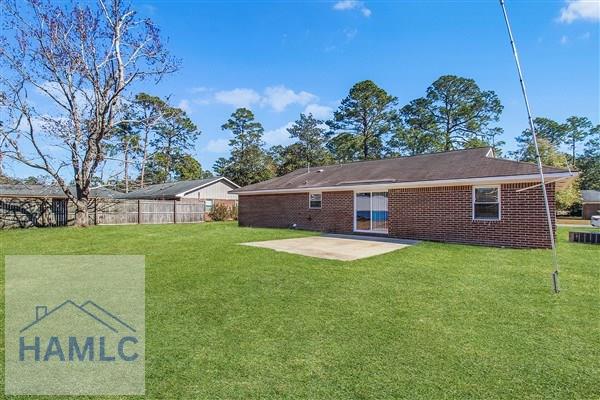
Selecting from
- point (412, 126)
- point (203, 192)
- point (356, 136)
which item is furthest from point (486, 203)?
point (412, 126)

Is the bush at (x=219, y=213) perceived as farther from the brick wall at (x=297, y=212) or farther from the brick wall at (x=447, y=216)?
the brick wall at (x=447, y=216)

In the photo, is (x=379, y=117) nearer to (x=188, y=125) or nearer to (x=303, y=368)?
(x=188, y=125)

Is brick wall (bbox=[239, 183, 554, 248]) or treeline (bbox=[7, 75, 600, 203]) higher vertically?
treeline (bbox=[7, 75, 600, 203])

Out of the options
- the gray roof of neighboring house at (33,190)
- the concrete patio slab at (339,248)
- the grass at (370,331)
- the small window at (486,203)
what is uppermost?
the gray roof of neighboring house at (33,190)

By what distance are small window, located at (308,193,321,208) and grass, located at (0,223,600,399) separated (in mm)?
8862

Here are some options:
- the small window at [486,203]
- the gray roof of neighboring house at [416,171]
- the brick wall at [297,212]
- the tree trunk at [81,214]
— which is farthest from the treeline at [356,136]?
the small window at [486,203]

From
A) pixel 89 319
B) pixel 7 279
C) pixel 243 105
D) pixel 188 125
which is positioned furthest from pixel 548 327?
pixel 188 125

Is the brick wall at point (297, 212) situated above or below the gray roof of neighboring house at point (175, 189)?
below

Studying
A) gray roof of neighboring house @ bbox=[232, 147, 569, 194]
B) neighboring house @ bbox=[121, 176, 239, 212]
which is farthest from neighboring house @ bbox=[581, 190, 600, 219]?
neighboring house @ bbox=[121, 176, 239, 212]

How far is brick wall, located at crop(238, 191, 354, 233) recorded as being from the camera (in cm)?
1546

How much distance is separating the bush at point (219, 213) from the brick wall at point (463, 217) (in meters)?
18.4

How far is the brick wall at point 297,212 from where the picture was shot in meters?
15.5

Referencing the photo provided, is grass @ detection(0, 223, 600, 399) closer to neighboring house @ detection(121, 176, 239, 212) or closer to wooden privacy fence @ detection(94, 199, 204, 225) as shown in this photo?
wooden privacy fence @ detection(94, 199, 204, 225)

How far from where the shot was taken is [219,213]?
28.8m
